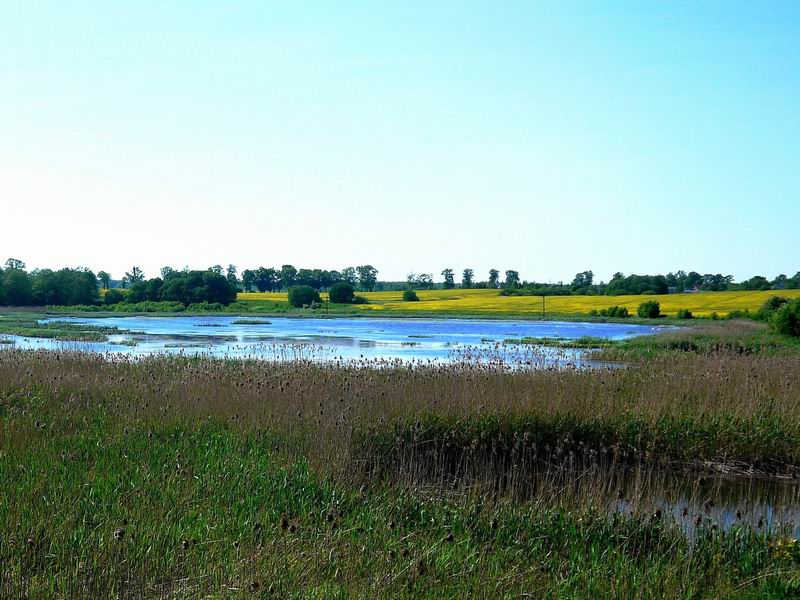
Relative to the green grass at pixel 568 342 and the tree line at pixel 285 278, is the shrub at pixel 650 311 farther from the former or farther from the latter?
the tree line at pixel 285 278

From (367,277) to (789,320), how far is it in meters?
113

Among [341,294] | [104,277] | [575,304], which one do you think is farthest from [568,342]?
[104,277]

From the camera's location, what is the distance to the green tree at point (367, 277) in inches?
5635

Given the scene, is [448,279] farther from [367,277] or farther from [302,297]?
[302,297]

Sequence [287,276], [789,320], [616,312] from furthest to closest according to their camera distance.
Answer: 1. [287,276]
2. [616,312]
3. [789,320]

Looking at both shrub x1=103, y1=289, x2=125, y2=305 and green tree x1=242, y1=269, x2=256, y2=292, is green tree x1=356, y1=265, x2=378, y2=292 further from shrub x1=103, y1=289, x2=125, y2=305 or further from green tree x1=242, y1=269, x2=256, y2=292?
shrub x1=103, y1=289, x2=125, y2=305

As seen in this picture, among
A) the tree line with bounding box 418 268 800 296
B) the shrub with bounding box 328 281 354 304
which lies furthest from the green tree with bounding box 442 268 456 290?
the shrub with bounding box 328 281 354 304

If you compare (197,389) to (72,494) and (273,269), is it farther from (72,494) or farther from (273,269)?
(273,269)

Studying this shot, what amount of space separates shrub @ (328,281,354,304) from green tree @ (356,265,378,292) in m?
41.4

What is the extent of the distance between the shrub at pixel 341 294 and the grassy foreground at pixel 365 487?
83714mm

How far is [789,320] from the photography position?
3547cm

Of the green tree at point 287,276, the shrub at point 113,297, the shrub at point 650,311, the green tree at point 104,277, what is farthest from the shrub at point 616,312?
the green tree at point 104,277

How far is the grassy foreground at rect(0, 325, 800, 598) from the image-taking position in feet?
18.1

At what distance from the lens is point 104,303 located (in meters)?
93.1
